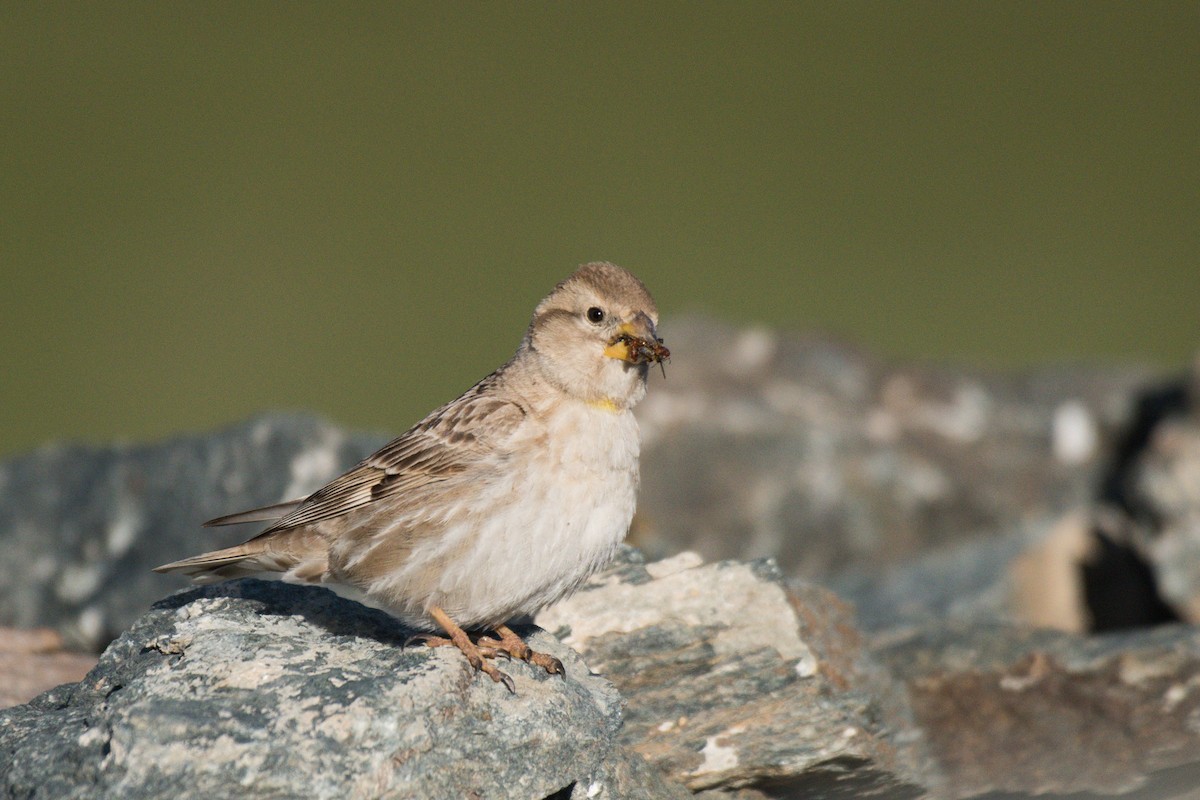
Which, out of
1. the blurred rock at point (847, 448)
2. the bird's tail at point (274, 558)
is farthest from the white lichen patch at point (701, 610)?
the blurred rock at point (847, 448)

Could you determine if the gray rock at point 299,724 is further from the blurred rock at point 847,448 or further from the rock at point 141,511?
the blurred rock at point 847,448

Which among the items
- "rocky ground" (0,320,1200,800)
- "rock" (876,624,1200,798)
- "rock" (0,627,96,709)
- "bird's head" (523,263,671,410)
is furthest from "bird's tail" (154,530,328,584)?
"rock" (876,624,1200,798)

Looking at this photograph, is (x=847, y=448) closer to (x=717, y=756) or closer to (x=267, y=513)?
→ (x=717, y=756)

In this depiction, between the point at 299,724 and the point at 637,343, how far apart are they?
7.59 ft

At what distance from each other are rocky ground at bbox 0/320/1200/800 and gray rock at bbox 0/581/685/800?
0.01 m

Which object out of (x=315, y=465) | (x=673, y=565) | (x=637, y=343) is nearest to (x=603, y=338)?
(x=637, y=343)

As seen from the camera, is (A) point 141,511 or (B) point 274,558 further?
(A) point 141,511

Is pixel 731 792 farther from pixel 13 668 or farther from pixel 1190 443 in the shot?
pixel 1190 443

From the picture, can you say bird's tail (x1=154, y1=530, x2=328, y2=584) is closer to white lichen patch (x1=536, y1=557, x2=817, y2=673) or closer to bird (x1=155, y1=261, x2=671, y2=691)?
bird (x1=155, y1=261, x2=671, y2=691)

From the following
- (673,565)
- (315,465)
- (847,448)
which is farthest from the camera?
(847,448)

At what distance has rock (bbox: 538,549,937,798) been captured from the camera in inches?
236

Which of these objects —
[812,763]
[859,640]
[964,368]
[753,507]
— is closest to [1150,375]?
[964,368]

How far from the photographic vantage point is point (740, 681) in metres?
6.23

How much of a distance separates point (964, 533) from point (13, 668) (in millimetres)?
7797
